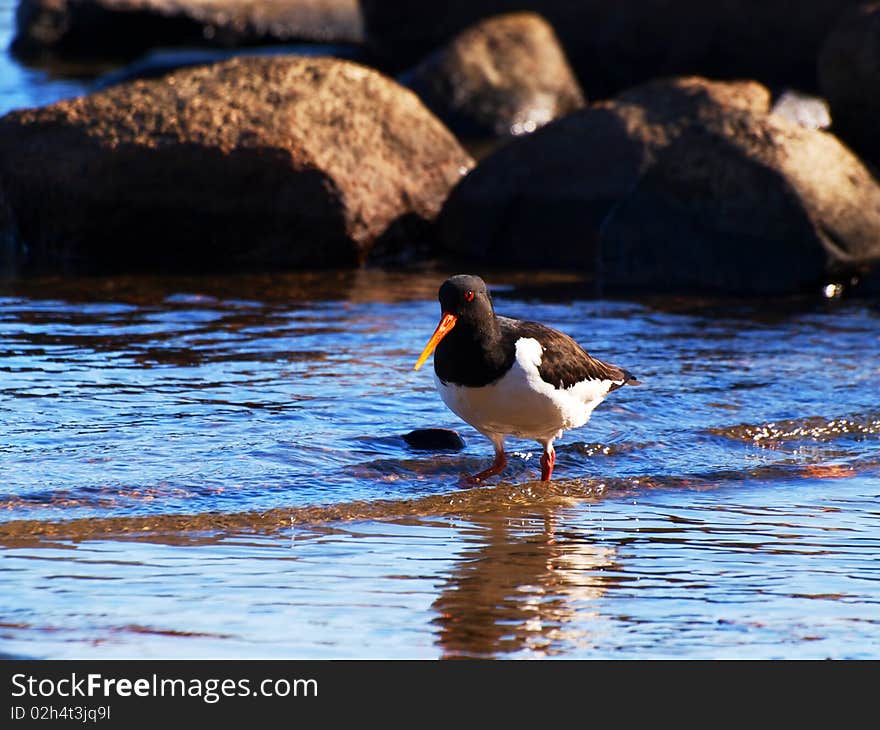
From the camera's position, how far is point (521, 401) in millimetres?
6863

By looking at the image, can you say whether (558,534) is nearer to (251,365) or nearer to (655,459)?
(655,459)

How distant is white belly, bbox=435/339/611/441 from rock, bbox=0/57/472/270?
5.65 metres

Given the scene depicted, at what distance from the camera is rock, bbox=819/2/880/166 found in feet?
47.0

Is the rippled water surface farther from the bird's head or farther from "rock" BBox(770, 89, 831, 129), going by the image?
"rock" BBox(770, 89, 831, 129)

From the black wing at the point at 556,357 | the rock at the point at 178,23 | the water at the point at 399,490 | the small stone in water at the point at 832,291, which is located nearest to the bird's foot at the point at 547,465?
the water at the point at 399,490

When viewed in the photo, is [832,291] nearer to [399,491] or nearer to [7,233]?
[399,491]

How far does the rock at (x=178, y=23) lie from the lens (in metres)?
27.4

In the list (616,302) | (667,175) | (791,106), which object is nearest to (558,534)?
(616,302)

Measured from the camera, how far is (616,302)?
1165cm

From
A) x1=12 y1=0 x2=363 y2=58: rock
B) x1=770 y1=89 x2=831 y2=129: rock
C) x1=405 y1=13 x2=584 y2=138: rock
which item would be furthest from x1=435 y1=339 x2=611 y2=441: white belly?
x1=12 y1=0 x2=363 y2=58: rock

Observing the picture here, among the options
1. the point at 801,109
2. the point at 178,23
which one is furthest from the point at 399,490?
the point at 178,23

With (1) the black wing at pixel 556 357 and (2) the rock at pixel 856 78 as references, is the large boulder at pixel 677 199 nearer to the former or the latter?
(2) the rock at pixel 856 78

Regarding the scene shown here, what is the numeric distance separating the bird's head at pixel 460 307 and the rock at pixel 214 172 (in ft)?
18.9

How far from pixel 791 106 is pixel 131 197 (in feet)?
31.2
